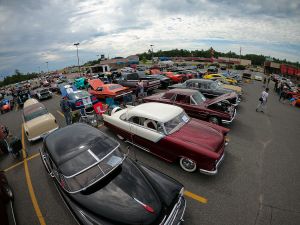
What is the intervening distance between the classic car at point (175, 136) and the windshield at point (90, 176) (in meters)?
1.80

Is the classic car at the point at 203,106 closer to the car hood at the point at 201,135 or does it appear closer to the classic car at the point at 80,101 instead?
the car hood at the point at 201,135

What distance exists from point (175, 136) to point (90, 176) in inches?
107

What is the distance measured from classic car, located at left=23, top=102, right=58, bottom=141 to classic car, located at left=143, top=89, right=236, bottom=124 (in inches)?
233

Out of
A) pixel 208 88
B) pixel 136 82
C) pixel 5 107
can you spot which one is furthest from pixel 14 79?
pixel 208 88

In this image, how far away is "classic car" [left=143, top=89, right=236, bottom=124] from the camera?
7.47 meters

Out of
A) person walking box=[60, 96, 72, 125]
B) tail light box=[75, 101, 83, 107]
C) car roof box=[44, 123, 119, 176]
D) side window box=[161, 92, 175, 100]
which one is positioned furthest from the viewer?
tail light box=[75, 101, 83, 107]

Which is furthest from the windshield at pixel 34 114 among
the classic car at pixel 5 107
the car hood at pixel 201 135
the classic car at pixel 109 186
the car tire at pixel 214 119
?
the classic car at pixel 5 107

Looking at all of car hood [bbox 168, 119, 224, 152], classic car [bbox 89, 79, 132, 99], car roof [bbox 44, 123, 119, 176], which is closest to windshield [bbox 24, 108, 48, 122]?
classic car [bbox 89, 79, 132, 99]

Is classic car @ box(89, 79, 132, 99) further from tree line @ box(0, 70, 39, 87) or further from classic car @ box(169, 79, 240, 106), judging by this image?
tree line @ box(0, 70, 39, 87)

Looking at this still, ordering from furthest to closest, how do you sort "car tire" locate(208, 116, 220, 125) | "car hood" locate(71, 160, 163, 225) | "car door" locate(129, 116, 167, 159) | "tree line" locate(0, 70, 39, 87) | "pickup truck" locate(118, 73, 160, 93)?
"tree line" locate(0, 70, 39, 87) → "pickup truck" locate(118, 73, 160, 93) → "car tire" locate(208, 116, 220, 125) → "car door" locate(129, 116, 167, 159) → "car hood" locate(71, 160, 163, 225)

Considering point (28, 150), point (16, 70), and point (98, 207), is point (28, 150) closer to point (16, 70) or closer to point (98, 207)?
point (98, 207)

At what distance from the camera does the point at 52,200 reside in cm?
430

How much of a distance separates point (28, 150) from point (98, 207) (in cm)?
614

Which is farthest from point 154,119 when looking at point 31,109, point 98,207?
point 31,109
